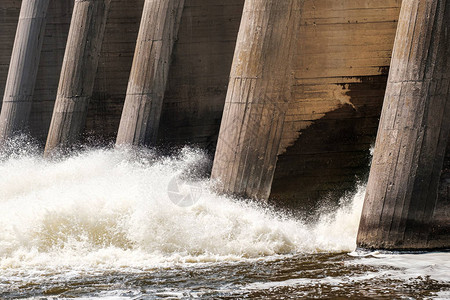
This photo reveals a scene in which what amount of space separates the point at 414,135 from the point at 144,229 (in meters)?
3.89

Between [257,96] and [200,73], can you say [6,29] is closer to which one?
[200,73]

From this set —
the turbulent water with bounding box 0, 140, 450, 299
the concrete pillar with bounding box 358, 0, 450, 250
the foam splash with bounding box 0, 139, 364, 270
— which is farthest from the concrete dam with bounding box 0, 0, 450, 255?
the foam splash with bounding box 0, 139, 364, 270

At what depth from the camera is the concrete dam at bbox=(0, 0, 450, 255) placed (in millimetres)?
10094

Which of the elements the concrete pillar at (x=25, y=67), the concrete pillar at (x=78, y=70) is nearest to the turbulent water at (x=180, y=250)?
the concrete pillar at (x=78, y=70)

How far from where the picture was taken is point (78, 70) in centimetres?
1772

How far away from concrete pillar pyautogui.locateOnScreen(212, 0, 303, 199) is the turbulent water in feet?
1.45

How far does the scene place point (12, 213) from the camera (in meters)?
12.2

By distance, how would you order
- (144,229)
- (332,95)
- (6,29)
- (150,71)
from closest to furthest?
(144,229) → (332,95) → (150,71) → (6,29)

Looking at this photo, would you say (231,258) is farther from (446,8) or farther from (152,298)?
(446,8)

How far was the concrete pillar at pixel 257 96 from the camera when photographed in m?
12.6

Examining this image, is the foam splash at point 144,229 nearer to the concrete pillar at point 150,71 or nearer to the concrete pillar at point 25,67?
the concrete pillar at point 150,71

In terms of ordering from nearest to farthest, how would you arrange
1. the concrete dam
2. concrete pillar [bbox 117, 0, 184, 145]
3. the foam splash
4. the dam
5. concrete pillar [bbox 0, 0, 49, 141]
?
the dam < the concrete dam < the foam splash < concrete pillar [bbox 117, 0, 184, 145] < concrete pillar [bbox 0, 0, 49, 141]

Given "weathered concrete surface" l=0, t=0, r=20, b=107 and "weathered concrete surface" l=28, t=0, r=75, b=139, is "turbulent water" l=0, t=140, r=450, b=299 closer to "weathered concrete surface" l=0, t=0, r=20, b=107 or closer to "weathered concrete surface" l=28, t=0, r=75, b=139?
"weathered concrete surface" l=28, t=0, r=75, b=139

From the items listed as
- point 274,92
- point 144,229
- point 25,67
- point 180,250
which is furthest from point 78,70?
point 180,250
